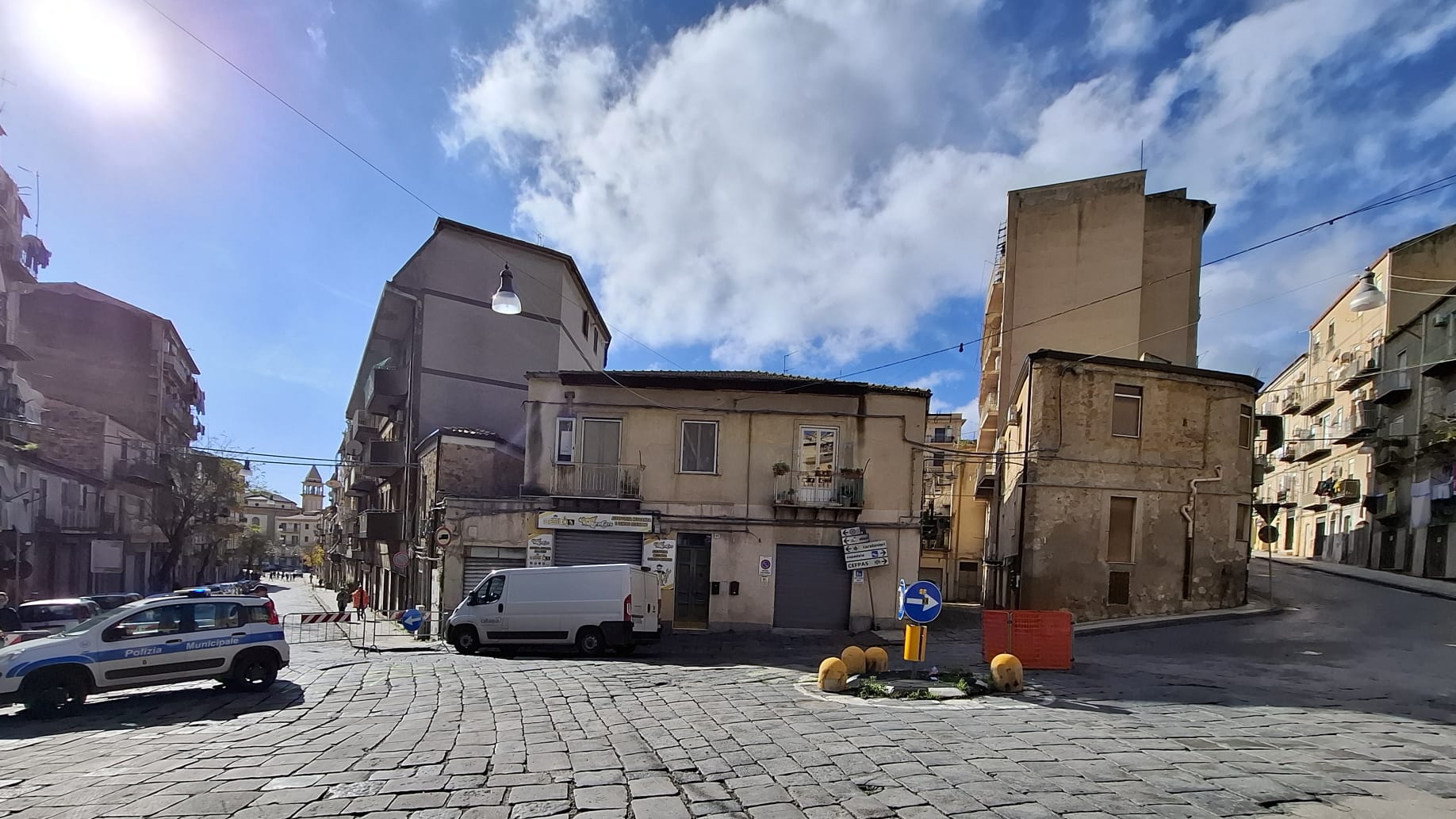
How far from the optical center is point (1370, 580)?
27516 mm

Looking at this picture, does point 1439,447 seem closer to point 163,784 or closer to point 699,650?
point 699,650

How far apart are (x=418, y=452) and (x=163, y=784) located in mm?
21044

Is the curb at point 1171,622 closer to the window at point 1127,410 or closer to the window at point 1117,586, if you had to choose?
the window at point 1117,586

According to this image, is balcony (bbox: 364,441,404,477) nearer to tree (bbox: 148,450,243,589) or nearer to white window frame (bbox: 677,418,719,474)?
white window frame (bbox: 677,418,719,474)

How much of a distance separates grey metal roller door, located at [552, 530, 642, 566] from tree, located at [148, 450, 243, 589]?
33.2 m

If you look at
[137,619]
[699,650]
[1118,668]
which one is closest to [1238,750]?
[1118,668]

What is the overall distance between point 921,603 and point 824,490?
9519mm

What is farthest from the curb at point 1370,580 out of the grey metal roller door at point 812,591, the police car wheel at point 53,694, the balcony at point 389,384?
the balcony at point 389,384

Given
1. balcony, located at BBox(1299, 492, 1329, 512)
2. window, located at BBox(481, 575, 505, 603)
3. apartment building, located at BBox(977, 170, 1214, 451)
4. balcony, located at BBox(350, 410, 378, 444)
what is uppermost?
apartment building, located at BBox(977, 170, 1214, 451)

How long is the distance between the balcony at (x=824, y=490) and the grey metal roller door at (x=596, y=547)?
158 inches

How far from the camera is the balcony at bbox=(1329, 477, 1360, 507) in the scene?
34688 millimetres

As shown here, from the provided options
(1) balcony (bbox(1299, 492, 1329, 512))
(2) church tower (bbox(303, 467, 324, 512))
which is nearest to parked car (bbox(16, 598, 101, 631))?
(1) balcony (bbox(1299, 492, 1329, 512))

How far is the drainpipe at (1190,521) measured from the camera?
794 inches

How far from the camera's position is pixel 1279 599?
22.2m
